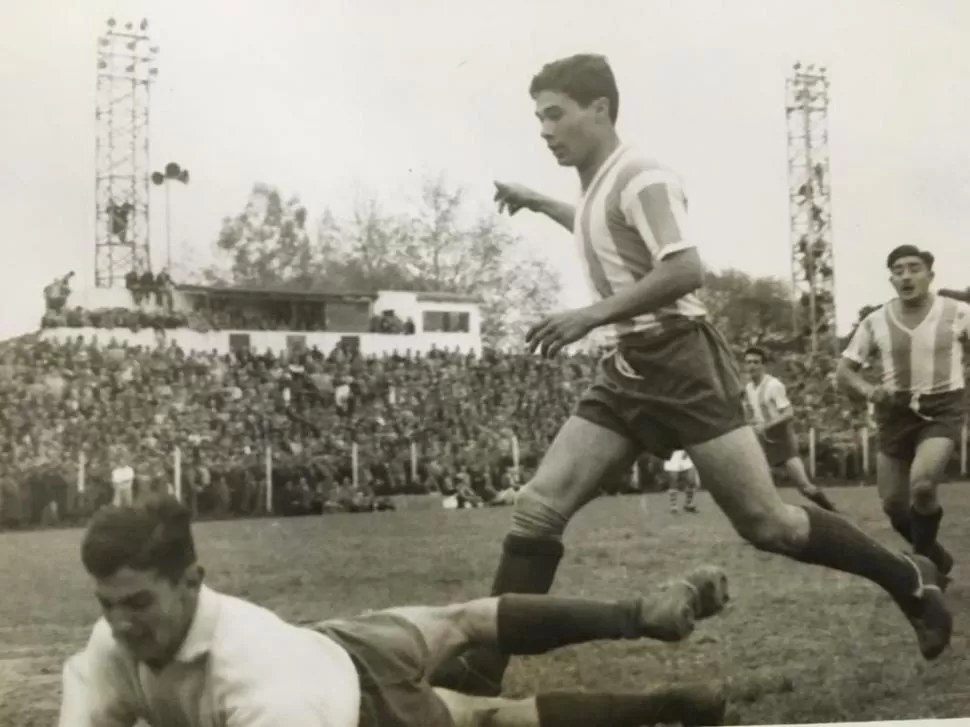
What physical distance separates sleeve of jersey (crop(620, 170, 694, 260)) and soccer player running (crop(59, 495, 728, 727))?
0.77 metres

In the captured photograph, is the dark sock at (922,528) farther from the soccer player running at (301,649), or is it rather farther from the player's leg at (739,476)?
the soccer player running at (301,649)

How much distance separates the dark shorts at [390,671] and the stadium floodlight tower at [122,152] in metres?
0.96

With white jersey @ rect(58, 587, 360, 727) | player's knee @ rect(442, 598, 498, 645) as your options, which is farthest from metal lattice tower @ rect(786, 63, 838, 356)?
white jersey @ rect(58, 587, 360, 727)

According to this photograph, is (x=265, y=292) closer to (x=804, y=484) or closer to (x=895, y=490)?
(x=804, y=484)

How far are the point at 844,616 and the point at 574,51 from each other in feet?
5.01

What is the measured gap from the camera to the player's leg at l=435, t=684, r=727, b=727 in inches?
97.7

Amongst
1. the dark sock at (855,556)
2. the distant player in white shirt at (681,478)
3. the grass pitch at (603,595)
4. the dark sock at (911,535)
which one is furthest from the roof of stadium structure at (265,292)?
the dark sock at (911,535)

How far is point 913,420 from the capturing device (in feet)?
9.53

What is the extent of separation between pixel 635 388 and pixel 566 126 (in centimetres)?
64

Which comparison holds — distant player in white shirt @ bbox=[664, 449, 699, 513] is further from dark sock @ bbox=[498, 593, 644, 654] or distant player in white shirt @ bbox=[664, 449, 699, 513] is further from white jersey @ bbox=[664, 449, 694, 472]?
dark sock @ bbox=[498, 593, 644, 654]

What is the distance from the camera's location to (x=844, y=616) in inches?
108

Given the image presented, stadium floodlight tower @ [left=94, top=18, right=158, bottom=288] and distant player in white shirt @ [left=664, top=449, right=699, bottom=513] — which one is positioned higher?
stadium floodlight tower @ [left=94, top=18, right=158, bottom=288]

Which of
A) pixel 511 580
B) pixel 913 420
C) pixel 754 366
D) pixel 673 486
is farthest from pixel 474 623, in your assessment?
pixel 913 420

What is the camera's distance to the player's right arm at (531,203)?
8.65 ft
